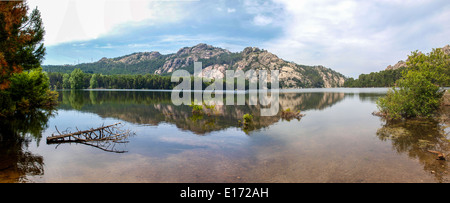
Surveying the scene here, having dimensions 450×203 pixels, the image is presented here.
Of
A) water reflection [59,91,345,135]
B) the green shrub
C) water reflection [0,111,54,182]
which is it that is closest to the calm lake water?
water reflection [0,111,54,182]

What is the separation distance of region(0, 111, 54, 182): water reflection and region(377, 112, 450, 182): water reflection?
25.4 m

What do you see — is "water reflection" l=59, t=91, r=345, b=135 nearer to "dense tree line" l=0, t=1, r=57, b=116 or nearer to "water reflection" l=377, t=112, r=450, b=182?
"dense tree line" l=0, t=1, r=57, b=116

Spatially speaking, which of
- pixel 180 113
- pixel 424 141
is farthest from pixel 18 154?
pixel 424 141

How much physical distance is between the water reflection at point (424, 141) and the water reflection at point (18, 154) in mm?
25404

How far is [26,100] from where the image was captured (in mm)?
42969

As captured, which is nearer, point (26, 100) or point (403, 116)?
point (403, 116)

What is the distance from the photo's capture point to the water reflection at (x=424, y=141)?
50.4 feet

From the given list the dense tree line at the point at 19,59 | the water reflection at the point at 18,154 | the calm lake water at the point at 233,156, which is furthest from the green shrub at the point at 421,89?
the dense tree line at the point at 19,59

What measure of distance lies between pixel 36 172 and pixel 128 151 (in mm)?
6564

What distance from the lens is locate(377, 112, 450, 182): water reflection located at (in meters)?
15.4

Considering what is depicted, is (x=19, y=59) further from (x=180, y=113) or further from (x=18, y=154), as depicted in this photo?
(x=180, y=113)

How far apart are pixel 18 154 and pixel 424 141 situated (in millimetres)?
37253
